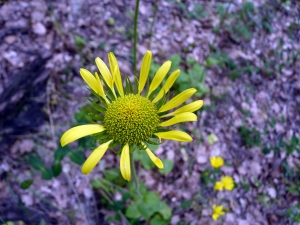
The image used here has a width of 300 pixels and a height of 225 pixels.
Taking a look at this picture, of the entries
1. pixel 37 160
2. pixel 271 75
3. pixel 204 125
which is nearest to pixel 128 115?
pixel 37 160

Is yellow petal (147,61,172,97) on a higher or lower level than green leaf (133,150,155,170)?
higher

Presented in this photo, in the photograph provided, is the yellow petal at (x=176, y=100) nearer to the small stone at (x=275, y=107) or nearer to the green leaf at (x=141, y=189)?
the green leaf at (x=141, y=189)

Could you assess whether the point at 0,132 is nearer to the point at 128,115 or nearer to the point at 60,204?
the point at 60,204

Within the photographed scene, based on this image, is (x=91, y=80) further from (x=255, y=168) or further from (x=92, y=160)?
(x=255, y=168)

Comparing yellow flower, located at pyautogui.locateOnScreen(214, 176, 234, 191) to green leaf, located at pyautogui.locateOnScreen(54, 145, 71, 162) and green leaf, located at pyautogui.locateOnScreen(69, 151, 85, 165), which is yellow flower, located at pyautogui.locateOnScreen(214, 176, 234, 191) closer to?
green leaf, located at pyautogui.locateOnScreen(69, 151, 85, 165)

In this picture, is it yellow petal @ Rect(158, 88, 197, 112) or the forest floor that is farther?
the forest floor

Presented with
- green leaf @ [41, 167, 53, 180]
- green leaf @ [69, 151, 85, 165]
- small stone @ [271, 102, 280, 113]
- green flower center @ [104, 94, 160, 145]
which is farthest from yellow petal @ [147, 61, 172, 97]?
small stone @ [271, 102, 280, 113]
